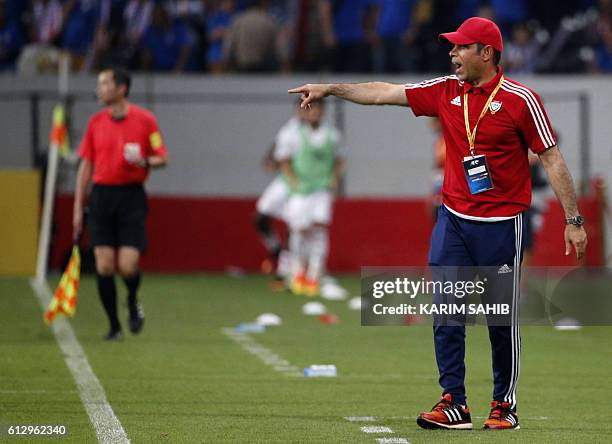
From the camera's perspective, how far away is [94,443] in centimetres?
748

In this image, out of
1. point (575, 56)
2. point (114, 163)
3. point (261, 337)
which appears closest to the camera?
point (114, 163)

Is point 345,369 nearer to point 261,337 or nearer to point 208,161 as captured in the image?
point 261,337

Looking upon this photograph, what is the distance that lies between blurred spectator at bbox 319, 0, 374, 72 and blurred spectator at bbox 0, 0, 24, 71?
15.7ft

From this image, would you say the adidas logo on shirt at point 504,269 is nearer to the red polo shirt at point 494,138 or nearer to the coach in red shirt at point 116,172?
the red polo shirt at point 494,138

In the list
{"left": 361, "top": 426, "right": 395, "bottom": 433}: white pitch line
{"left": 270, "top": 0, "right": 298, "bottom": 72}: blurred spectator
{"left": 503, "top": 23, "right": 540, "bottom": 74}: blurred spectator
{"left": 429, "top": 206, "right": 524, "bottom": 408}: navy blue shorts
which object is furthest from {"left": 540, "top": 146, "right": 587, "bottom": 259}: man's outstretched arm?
{"left": 503, "top": 23, "right": 540, "bottom": 74}: blurred spectator

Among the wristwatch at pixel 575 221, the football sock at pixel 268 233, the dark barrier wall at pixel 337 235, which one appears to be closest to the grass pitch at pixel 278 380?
the wristwatch at pixel 575 221

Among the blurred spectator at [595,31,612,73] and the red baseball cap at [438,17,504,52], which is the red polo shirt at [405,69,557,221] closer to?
the red baseball cap at [438,17,504,52]

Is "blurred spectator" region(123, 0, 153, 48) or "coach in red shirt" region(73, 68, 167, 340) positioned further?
"blurred spectator" region(123, 0, 153, 48)

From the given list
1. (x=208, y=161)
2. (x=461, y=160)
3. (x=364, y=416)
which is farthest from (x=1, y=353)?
(x=208, y=161)

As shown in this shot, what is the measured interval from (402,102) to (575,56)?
16.6 metres

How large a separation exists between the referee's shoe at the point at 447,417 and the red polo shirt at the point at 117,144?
218 inches

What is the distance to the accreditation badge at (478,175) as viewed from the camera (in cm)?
813

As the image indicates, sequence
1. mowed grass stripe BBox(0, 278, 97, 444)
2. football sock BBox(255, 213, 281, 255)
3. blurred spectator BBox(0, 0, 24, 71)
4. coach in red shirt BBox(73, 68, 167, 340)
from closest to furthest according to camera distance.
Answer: mowed grass stripe BBox(0, 278, 97, 444)
coach in red shirt BBox(73, 68, 167, 340)
football sock BBox(255, 213, 281, 255)
blurred spectator BBox(0, 0, 24, 71)

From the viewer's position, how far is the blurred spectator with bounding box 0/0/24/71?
74.7ft
